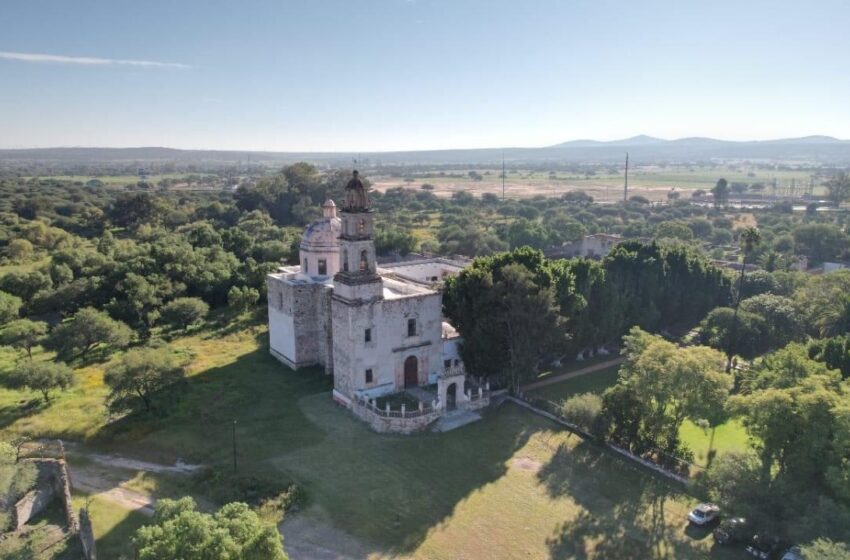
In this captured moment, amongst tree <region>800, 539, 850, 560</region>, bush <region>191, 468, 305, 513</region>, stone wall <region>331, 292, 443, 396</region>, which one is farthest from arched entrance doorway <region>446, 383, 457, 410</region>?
tree <region>800, 539, 850, 560</region>

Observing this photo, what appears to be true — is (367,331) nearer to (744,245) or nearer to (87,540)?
(87,540)

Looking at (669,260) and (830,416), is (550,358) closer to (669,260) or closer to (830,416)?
(669,260)

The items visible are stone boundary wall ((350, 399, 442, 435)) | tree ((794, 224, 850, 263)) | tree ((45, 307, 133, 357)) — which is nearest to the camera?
stone boundary wall ((350, 399, 442, 435))

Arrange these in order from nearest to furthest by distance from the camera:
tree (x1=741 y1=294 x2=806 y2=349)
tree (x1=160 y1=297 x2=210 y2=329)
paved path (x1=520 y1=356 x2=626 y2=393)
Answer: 1. paved path (x1=520 y1=356 x2=626 y2=393)
2. tree (x1=741 y1=294 x2=806 y2=349)
3. tree (x1=160 y1=297 x2=210 y2=329)

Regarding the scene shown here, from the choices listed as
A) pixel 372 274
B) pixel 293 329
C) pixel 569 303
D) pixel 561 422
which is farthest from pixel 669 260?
pixel 293 329

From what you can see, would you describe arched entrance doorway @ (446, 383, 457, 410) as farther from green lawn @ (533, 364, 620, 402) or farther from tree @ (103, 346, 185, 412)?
tree @ (103, 346, 185, 412)

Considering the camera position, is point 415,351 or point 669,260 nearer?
point 415,351

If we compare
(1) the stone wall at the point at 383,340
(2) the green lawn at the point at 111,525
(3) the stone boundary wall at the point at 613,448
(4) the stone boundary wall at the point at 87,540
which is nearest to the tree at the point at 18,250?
(1) the stone wall at the point at 383,340
